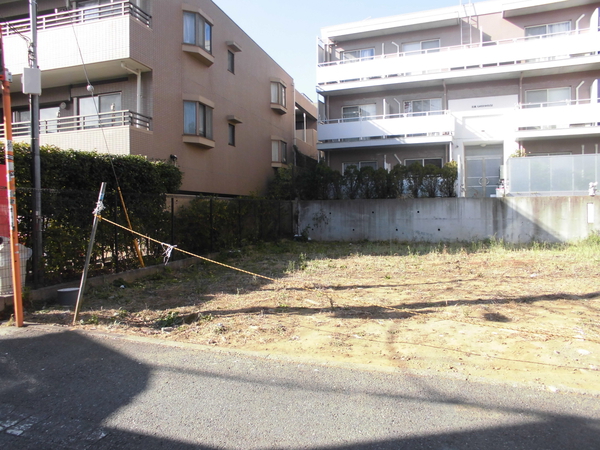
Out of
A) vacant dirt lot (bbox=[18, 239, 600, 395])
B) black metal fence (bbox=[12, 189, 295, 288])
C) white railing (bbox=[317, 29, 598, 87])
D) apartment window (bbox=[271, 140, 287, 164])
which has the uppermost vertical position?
white railing (bbox=[317, 29, 598, 87])

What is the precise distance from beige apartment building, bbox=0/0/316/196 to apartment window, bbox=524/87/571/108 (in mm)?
12017

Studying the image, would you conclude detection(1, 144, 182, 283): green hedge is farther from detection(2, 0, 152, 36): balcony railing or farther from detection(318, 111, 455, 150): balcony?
detection(318, 111, 455, 150): balcony

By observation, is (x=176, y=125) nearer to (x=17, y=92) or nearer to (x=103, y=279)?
(x=17, y=92)

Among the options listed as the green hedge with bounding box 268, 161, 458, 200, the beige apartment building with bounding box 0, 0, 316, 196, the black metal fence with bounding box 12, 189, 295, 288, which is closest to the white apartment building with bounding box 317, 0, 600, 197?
the green hedge with bounding box 268, 161, 458, 200

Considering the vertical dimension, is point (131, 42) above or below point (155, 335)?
above

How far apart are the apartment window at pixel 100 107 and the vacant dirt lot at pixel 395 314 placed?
567 centimetres

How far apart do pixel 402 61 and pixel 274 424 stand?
59.7 feet

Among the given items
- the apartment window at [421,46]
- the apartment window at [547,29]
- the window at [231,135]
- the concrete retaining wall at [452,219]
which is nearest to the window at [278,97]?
the window at [231,135]

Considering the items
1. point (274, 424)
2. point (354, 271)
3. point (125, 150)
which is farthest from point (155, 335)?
point (125, 150)

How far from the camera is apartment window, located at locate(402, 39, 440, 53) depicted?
18922 millimetres

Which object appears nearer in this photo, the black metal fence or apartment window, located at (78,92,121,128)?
the black metal fence

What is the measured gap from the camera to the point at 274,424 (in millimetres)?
2963

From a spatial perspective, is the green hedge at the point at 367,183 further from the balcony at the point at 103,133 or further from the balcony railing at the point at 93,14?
the balcony railing at the point at 93,14

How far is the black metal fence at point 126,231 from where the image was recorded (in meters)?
6.82
